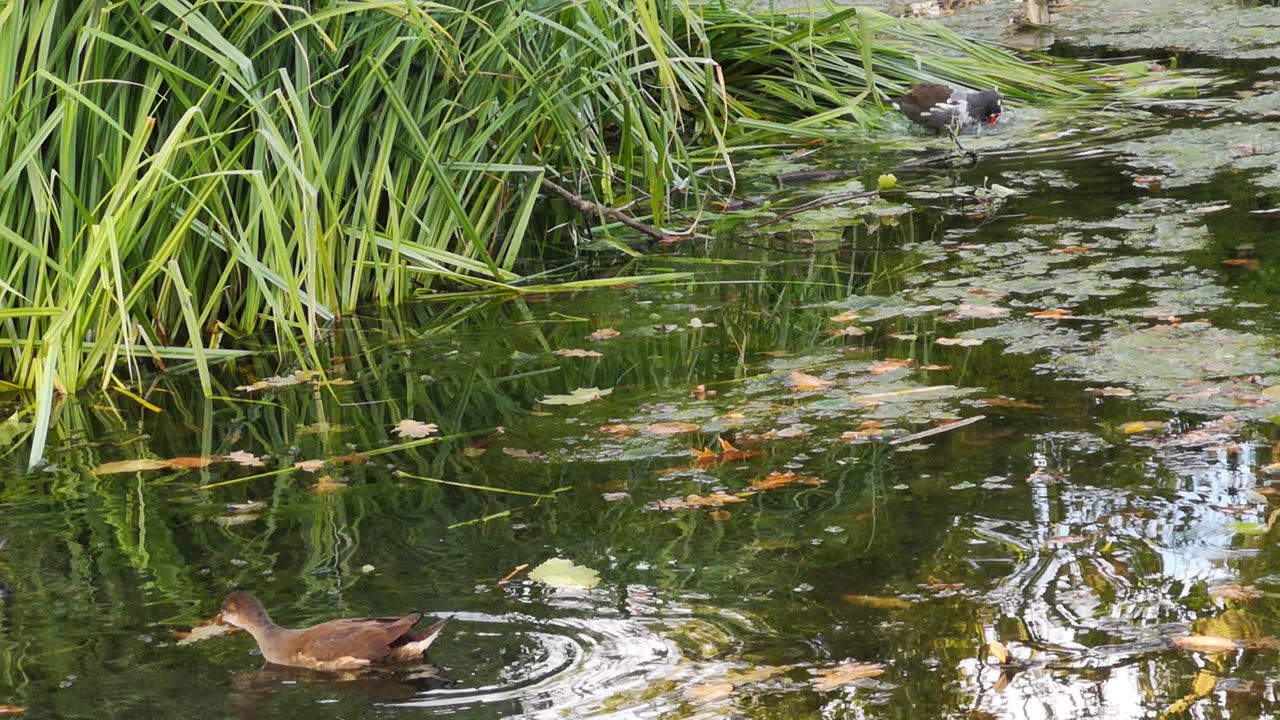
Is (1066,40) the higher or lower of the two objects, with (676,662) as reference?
higher

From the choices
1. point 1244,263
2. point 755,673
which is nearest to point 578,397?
point 755,673

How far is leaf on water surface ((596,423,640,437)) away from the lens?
404 cm

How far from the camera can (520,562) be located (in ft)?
10.7

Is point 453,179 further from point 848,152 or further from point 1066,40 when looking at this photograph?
point 1066,40

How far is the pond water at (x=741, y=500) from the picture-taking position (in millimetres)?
2689

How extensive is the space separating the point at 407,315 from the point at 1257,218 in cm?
318

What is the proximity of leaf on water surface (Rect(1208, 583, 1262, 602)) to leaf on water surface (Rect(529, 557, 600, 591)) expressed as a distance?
1187 mm

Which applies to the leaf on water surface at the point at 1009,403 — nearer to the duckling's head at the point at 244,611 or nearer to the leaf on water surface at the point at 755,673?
the leaf on water surface at the point at 755,673

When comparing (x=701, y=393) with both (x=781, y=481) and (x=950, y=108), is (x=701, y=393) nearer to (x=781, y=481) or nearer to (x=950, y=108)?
(x=781, y=481)

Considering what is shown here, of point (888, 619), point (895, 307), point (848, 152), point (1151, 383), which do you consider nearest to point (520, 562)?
point (888, 619)

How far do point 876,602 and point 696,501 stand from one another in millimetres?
694

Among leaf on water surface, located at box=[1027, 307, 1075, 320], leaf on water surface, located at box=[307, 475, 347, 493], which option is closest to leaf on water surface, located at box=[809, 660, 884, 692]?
leaf on water surface, located at box=[307, 475, 347, 493]

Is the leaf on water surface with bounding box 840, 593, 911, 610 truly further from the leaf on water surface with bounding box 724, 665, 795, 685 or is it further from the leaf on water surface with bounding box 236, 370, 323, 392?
the leaf on water surface with bounding box 236, 370, 323, 392

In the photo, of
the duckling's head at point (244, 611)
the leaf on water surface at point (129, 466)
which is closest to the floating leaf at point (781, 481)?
the duckling's head at point (244, 611)
